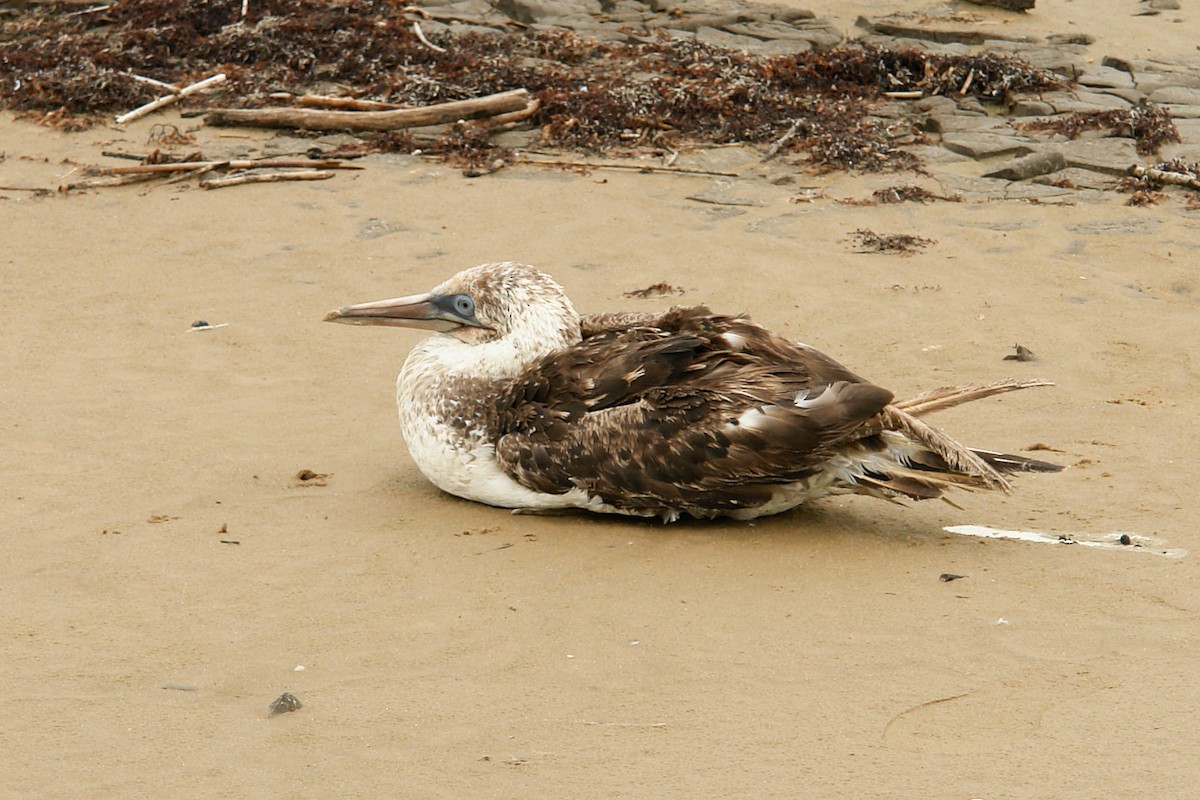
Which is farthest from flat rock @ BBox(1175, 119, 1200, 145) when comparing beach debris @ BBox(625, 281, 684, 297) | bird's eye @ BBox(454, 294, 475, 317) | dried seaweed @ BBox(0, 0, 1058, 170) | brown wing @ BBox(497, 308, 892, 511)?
bird's eye @ BBox(454, 294, 475, 317)

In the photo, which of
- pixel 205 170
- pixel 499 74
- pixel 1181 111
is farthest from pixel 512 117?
pixel 1181 111

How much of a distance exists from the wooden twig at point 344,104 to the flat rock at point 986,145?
4.54 meters

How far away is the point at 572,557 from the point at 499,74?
8021 millimetres

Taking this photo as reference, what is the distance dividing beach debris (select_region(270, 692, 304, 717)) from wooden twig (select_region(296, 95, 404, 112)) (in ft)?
27.7

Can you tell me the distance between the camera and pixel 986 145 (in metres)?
11.8

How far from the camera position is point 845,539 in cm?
601

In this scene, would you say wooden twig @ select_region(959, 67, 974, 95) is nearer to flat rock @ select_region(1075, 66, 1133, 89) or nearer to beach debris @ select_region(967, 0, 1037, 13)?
flat rock @ select_region(1075, 66, 1133, 89)

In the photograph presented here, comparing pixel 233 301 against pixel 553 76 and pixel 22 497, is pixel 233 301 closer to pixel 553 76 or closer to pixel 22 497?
pixel 22 497

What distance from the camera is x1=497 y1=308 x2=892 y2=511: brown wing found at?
229 inches

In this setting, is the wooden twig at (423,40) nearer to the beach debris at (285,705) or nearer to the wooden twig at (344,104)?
the wooden twig at (344,104)

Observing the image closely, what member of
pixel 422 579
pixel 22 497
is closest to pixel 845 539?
pixel 422 579

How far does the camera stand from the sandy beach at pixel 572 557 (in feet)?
14.2

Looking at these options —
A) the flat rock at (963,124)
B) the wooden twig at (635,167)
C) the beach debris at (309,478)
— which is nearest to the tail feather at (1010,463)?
the beach debris at (309,478)

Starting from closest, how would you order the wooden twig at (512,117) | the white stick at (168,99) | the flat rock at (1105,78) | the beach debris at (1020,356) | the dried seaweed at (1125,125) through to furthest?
the beach debris at (1020,356)
the dried seaweed at (1125,125)
the wooden twig at (512,117)
the white stick at (168,99)
the flat rock at (1105,78)
